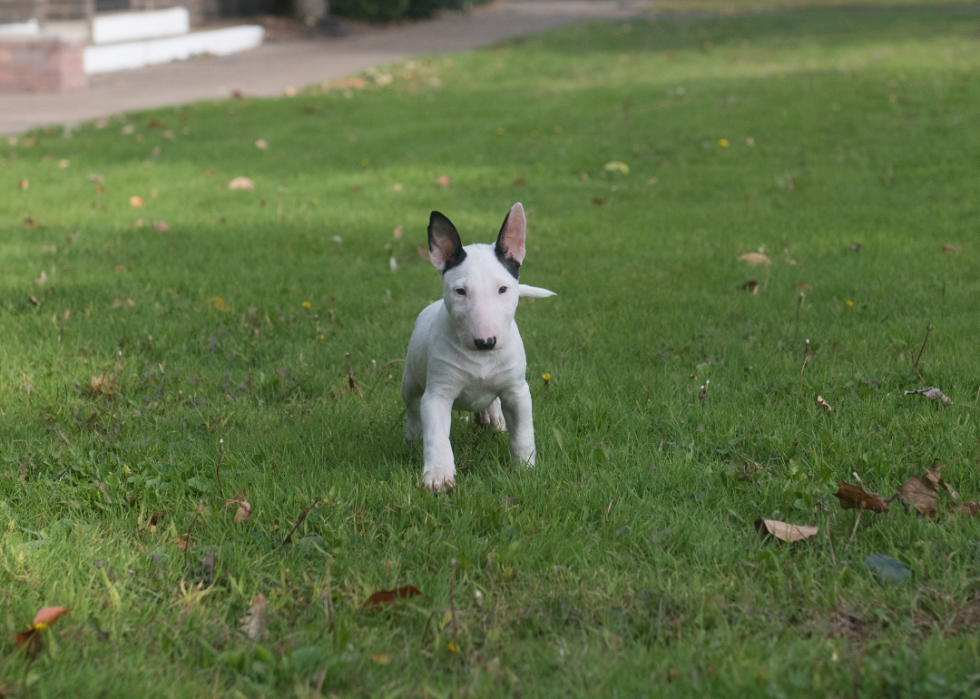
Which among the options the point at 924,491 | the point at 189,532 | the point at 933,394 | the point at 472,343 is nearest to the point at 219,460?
the point at 189,532

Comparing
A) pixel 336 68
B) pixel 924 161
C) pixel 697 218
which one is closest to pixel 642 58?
pixel 336 68

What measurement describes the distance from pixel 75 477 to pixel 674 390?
250cm

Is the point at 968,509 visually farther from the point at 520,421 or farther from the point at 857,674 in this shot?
the point at 520,421

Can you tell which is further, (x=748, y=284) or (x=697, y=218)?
(x=697, y=218)

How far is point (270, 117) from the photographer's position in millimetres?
13344

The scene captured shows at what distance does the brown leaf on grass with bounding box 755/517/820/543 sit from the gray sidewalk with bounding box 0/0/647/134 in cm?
1210

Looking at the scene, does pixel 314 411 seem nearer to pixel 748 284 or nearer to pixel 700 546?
pixel 700 546

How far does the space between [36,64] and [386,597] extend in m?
15.8

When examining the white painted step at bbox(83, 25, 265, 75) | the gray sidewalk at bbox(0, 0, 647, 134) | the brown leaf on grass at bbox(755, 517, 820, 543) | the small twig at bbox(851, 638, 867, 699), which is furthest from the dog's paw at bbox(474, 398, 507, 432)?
the white painted step at bbox(83, 25, 265, 75)

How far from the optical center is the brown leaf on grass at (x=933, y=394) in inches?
156

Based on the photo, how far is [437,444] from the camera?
331cm

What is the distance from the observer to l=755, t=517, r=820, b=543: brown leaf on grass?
2965 millimetres

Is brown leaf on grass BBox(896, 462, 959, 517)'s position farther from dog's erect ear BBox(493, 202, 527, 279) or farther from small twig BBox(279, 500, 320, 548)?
small twig BBox(279, 500, 320, 548)

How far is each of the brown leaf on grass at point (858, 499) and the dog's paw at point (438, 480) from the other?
129cm
